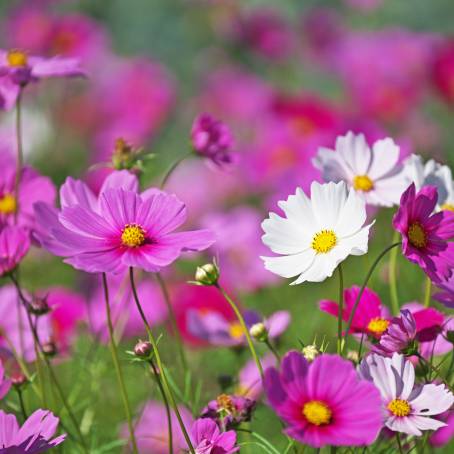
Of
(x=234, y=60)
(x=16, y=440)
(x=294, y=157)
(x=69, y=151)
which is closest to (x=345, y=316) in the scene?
(x=16, y=440)

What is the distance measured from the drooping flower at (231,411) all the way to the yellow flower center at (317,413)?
105 millimetres

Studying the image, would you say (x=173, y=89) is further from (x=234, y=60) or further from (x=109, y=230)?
(x=109, y=230)

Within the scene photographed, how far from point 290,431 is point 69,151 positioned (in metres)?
2.70

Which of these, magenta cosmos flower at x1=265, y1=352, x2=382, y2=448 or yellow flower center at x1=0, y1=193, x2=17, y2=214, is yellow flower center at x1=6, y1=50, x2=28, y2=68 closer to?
yellow flower center at x1=0, y1=193, x2=17, y2=214

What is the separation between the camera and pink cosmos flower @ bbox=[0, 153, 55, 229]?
915 millimetres

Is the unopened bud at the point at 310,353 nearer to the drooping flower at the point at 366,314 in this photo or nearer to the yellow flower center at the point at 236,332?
the drooping flower at the point at 366,314

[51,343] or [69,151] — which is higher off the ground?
[51,343]

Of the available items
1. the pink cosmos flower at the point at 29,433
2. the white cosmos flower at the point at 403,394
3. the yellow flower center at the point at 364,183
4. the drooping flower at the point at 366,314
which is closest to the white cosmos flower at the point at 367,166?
the yellow flower center at the point at 364,183

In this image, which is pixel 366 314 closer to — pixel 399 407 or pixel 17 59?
pixel 399 407

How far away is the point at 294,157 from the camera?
2.17 meters

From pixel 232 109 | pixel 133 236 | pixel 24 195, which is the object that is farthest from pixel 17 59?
pixel 232 109

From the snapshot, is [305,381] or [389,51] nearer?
[305,381]

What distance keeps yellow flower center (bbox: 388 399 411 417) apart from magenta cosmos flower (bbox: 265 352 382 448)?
64 mm

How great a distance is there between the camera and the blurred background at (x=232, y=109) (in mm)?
1783
